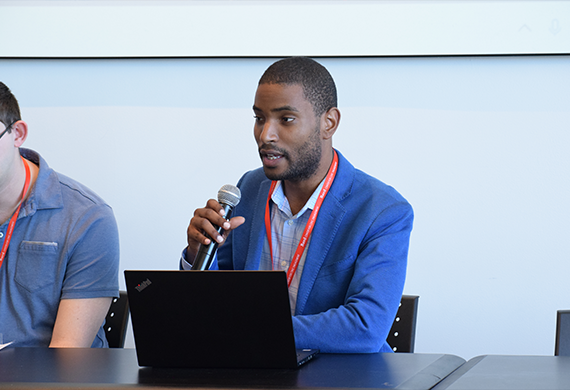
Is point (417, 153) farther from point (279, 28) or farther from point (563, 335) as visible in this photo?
point (563, 335)

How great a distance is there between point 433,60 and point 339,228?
111 cm

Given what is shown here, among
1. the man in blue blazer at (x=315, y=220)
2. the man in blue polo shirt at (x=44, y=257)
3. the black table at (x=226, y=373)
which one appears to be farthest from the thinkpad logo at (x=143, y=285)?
the man in blue polo shirt at (x=44, y=257)

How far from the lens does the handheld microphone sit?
1.12 metres


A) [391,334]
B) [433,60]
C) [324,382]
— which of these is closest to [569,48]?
[433,60]

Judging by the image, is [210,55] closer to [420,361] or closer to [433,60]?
[433,60]

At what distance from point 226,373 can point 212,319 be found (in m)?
0.08

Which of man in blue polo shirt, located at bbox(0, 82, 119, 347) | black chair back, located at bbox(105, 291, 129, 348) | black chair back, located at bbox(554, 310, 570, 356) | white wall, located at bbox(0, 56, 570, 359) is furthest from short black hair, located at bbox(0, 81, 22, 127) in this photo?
black chair back, located at bbox(554, 310, 570, 356)

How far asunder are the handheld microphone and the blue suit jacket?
0.69 feet

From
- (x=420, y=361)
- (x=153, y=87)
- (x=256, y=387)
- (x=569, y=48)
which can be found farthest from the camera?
(x=153, y=87)

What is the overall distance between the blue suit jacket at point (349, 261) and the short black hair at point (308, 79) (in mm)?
158

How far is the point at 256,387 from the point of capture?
83cm

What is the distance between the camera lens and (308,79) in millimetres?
1448

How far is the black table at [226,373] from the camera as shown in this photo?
84 centimetres

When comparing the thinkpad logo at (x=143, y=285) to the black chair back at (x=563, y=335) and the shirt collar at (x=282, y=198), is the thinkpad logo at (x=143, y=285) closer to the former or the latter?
the shirt collar at (x=282, y=198)
